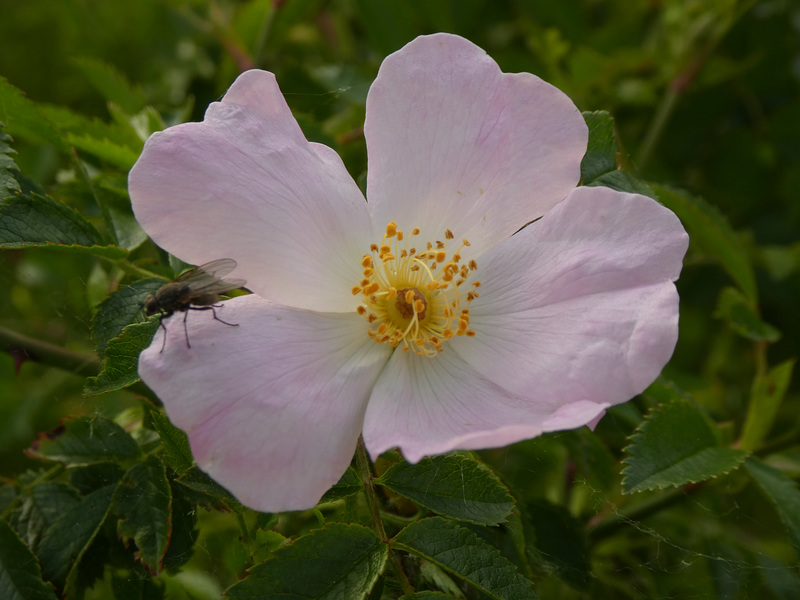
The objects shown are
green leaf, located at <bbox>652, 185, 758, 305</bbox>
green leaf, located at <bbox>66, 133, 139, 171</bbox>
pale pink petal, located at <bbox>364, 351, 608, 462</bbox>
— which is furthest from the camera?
green leaf, located at <bbox>652, 185, 758, 305</bbox>

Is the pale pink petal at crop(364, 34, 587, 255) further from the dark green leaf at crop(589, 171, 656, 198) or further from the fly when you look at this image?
the fly

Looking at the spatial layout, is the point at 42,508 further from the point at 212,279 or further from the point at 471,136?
the point at 471,136

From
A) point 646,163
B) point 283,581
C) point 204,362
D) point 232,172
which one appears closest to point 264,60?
point 646,163

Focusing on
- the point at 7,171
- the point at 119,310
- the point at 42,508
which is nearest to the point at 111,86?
the point at 7,171

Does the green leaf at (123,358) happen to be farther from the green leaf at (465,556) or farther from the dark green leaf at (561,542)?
the dark green leaf at (561,542)

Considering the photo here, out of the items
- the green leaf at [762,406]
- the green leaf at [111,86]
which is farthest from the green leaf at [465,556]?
the green leaf at [111,86]

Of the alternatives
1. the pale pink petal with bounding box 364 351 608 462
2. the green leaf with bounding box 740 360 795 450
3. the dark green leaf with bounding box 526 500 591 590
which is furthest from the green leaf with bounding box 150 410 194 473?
the green leaf with bounding box 740 360 795 450
